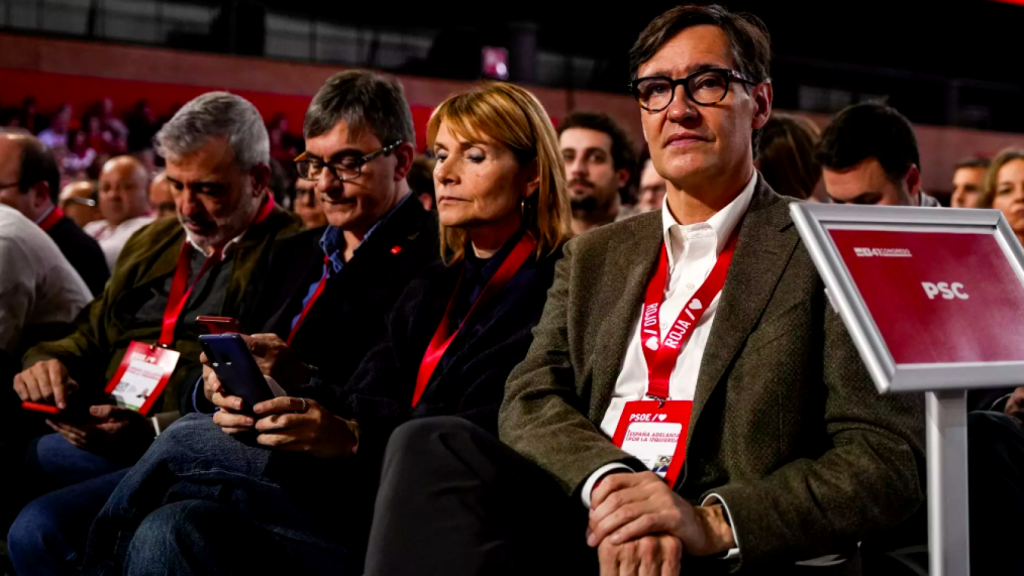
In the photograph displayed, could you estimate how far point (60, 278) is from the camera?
2.98 m

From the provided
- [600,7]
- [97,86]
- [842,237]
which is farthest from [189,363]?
[600,7]

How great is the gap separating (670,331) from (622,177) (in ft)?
7.96

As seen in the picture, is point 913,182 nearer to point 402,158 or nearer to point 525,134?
point 525,134

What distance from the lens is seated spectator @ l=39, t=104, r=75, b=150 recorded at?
27.9 ft

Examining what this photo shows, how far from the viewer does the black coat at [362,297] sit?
232 cm

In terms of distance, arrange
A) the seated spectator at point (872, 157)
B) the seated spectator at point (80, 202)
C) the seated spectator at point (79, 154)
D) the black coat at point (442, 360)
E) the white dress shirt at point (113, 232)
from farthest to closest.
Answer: the seated spectator at point (79, 154)
the seated spectator at point (80, 202)
the white dress shirt at point (113, 232)
the seated spectator at point (872, 157)
the black coat at point (442, 360)

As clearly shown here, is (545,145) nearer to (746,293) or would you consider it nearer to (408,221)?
(408,221)

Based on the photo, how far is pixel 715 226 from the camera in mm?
1590

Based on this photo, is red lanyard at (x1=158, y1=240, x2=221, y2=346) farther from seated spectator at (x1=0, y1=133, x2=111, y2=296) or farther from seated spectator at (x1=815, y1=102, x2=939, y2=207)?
seated spectator at (x1=815, y1=102, x2=939, y2=207)

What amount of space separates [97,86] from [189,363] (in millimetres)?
7612

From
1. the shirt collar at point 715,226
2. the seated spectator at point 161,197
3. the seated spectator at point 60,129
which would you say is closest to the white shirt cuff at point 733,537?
the shirt collar at point 715,226

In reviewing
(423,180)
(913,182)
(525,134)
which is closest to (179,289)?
(525,134)

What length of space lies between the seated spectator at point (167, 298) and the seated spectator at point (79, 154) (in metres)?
6.02

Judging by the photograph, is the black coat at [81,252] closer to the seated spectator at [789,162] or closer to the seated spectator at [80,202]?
the seated spectator at [789,162]
